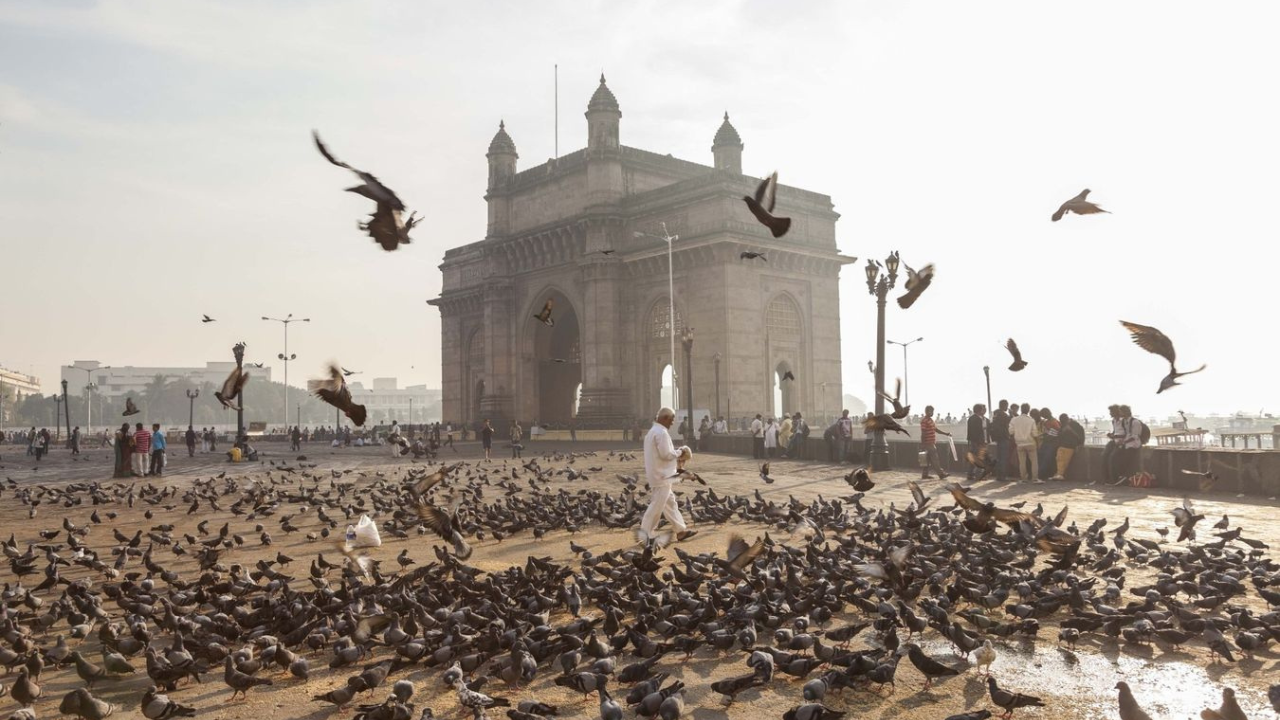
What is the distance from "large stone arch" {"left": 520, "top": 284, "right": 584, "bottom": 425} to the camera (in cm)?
5525

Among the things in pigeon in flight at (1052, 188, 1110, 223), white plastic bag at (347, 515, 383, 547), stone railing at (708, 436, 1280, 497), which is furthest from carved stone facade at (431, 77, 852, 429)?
pigeon in flight at (1052, 188, 1110, 223)

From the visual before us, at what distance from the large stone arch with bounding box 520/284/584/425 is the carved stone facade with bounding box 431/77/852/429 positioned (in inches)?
5.1

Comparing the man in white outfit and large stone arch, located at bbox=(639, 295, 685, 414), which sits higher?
large stone arch, located at bbox=(639, 295, 685, 414)

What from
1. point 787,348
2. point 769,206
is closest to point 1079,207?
point 769,206

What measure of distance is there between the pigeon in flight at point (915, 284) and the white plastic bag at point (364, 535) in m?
5.98

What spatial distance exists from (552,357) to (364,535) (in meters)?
48.3

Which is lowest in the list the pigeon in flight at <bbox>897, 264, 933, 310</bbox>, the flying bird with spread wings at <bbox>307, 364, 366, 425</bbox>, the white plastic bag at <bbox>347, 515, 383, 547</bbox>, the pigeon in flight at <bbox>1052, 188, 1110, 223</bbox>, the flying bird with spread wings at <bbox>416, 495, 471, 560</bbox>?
the white plastic bag at <bbox>347, 515, 383, 547</bbox>

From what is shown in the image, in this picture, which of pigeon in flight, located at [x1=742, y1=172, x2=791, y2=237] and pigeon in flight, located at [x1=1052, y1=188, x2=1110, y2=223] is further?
pigeon in flight, located at [x1=1052, y1=188, x2=1110, y2=223]

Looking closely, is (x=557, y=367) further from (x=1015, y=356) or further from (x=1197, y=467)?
(x=1015, y=356)

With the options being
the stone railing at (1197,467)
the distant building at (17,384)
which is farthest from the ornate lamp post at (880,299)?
the distant building at (17,384)

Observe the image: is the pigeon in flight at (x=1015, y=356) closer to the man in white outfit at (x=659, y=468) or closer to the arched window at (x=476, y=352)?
the man in white outfit at (x=659, y=468)

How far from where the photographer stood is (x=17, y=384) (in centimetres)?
15650

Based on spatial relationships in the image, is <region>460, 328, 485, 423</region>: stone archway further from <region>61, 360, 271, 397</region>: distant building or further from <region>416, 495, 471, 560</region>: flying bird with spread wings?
<region>61, 360, 271, 397</region>: distant building

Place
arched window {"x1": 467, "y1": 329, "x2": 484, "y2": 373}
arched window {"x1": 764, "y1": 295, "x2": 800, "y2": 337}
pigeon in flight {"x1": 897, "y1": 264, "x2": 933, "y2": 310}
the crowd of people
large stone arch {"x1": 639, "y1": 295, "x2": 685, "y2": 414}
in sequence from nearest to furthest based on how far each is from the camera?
1. pigeon in flight {"x1": 897, "y1": 264, "x2": 933, "y2": 310}
2. the crowd of people
3. arched window {"x1": 764, "y1": 295, "x2": 800, "y2": 337}
4. large stone arch {"x1": 639, "y1": 295, "x2": 685, "y2": 414}
5. arched window {"x1": 467, "y1": 329, "x2": 484, "y2": 373}
